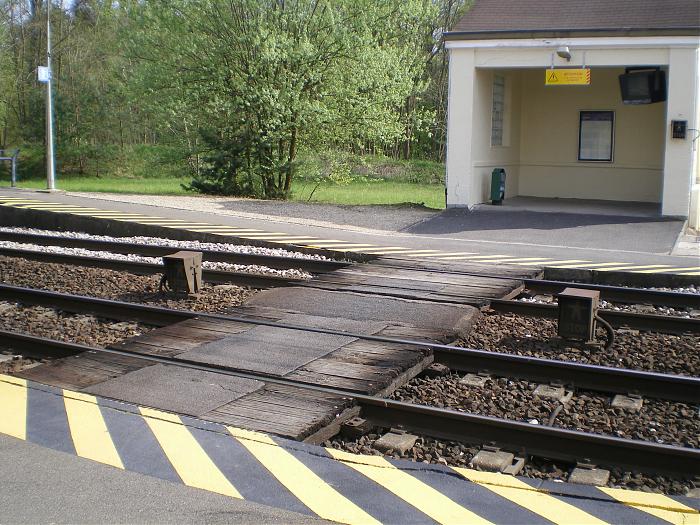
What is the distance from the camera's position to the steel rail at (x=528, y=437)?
5.47m

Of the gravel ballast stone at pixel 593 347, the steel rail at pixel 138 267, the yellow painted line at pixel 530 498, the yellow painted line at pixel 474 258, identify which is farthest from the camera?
the yellow painted line at pixel 474 258

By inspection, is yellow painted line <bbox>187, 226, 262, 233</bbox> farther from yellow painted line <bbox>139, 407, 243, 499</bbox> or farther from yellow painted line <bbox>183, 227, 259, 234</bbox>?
yellow painted line <bbox>139, 407, 243, 499</bbox>

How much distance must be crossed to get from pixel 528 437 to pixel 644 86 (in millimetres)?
15801

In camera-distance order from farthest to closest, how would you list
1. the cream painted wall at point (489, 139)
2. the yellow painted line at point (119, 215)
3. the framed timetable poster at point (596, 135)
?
the framed timetable poster at point (596, 135) < the cream painted wall at point (489, 139) < the yellow painted line at point (119, 215)

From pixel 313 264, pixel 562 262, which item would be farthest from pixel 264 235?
pixel 562 262

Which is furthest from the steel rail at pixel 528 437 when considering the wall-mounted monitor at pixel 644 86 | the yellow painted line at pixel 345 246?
the wall-mounted monitor at pixel 644 86

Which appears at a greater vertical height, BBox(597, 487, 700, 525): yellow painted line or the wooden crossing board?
the wooden crossing board

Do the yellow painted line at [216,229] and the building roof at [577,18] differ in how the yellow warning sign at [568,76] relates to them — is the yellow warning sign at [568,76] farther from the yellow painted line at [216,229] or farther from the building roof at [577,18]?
the yellow painted line at [216,229]

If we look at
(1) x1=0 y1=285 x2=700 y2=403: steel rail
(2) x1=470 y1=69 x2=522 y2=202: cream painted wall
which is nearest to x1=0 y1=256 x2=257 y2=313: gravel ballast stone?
(1) x1=0 y1=285 x2=700 y2=403: steel rail

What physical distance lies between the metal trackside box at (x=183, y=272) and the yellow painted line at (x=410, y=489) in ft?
18.8

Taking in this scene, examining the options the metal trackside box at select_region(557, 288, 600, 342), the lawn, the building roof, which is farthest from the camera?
the lawn

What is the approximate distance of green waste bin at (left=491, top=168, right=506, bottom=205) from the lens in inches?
829

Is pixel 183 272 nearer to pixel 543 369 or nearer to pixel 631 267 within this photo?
pixel 543 369

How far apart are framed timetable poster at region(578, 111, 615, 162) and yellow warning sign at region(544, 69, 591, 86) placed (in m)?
3.02
